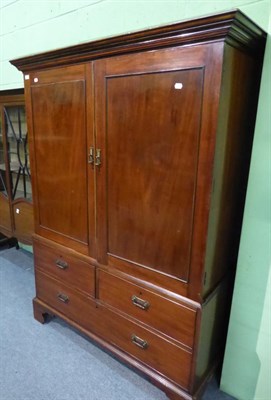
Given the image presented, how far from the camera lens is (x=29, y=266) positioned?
2777mm

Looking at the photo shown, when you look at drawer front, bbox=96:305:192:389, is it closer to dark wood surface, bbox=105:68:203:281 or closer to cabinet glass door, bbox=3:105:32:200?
dark wood surface, bbox=105:68:203:281

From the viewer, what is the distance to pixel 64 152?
1.50 meters

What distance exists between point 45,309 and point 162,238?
46.4 inches

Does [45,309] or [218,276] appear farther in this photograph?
[45,309]

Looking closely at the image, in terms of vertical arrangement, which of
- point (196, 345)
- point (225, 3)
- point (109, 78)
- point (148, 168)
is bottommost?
point (196, 345)

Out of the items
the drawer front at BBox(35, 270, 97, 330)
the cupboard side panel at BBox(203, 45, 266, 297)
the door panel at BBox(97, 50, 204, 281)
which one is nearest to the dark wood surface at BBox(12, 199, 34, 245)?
the drawer front at BBox(35, 270, 97, 330)

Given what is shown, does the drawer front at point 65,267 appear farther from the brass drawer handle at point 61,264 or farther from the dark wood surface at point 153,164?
the dark wood surface at point 153,164

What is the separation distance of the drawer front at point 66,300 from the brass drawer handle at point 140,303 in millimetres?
325

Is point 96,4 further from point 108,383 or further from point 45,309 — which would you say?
point 108,383

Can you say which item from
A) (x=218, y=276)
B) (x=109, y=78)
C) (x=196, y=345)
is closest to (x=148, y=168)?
(x=109, y=78)

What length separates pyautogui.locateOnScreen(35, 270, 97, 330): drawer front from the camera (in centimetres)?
165

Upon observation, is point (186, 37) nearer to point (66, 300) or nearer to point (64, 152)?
point (64, 152)

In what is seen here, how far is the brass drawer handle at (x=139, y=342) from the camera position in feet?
4.62

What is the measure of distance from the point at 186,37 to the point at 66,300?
61.6 inches
